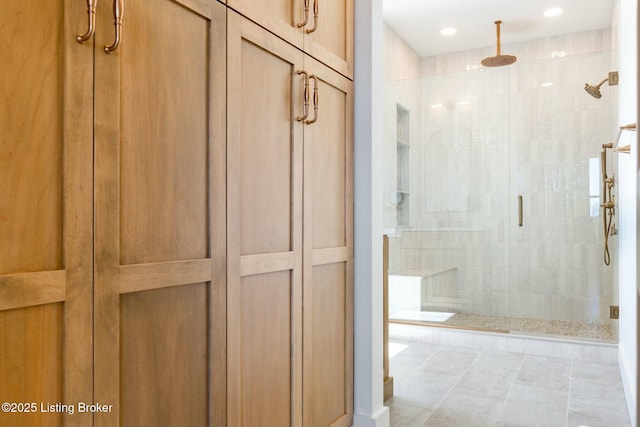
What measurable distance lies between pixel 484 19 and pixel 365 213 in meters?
3.13

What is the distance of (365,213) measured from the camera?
6.56 ft

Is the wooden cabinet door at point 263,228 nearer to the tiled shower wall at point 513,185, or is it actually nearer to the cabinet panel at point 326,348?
the cabinet panel at point 326,348

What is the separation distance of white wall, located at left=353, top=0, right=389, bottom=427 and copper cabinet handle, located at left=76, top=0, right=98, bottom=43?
1226mm

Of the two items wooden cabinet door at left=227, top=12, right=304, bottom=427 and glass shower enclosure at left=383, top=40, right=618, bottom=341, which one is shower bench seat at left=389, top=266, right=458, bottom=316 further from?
wooden cabinet door at left=227, top=12, right=304, bottom=427

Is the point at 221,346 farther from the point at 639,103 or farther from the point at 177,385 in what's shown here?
the point at 639,103

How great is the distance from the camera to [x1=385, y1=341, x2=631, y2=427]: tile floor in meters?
2.32

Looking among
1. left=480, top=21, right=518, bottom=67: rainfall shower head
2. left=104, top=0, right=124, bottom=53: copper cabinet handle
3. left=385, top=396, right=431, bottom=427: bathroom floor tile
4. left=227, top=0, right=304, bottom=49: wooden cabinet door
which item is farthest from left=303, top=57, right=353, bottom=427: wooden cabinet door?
left=480, top=21, right=518, bottom=67: rainfall shower head

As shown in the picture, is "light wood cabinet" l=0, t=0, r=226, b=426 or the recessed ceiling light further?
the recessed ceiling light

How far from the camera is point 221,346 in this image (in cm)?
129

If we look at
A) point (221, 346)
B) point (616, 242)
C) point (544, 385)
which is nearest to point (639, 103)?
point (221, 346)

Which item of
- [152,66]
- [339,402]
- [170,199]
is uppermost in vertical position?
[152,66]

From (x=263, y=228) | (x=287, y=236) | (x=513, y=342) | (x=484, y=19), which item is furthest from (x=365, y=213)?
(x=484, y=19)

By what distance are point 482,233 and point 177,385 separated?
11.2ft

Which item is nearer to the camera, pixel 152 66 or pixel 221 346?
pixel 152 66
